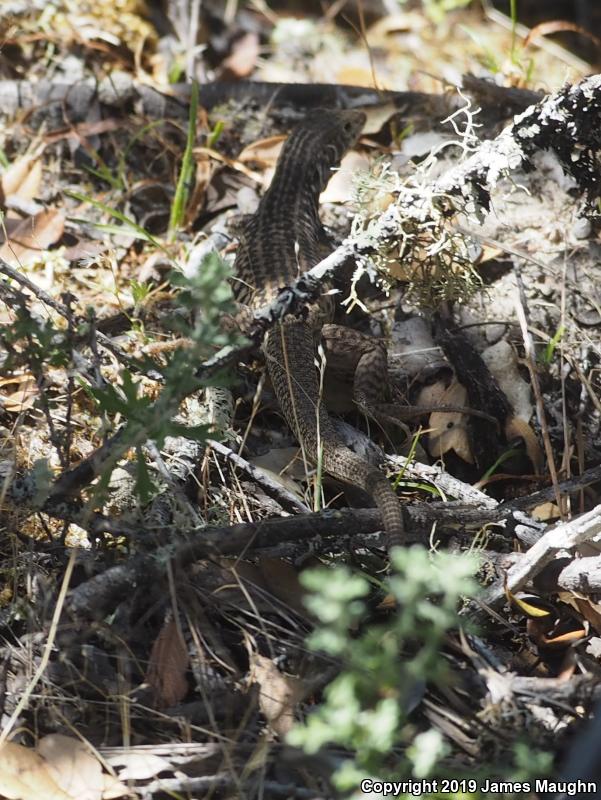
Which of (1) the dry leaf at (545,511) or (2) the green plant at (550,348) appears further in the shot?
(2) the green plant at (550,348)

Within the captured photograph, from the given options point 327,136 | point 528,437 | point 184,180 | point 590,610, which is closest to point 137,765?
point 590,610

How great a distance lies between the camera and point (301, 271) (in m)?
4.11

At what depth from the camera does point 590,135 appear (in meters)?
3.06

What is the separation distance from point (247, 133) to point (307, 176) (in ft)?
2.53

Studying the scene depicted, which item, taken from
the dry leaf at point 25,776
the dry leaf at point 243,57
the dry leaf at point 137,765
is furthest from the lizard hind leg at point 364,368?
the dry leaf at point 243,57

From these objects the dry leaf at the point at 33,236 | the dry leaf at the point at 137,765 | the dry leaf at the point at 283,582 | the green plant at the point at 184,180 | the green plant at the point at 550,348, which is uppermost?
the green plant at the point at 184,180

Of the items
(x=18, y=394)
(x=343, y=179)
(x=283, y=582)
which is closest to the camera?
(x=283, y=582)

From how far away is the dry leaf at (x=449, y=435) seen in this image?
3688 millimetres

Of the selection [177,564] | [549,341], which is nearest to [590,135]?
[549,341]

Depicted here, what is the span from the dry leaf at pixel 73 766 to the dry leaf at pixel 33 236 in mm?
2503

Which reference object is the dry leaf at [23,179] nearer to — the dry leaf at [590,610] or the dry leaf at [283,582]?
the dry leaf at [283,582]

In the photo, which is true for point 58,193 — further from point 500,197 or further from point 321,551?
point 321,551

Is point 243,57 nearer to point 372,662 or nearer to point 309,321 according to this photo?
point 309,321

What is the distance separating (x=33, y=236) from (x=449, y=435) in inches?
87.9
